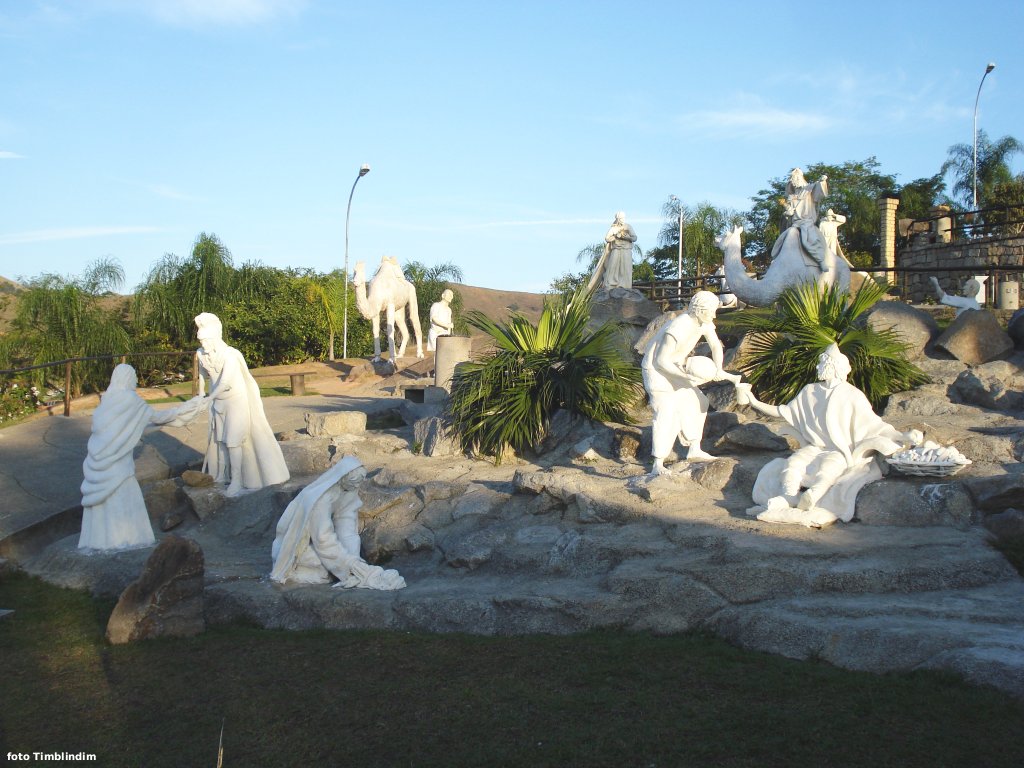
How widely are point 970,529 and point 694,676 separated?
321cm

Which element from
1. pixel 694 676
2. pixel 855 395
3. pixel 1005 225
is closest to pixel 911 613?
pixel 694 676

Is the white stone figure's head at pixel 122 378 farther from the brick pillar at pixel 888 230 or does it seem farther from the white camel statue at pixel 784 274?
the brick pillar at pixel 888 230

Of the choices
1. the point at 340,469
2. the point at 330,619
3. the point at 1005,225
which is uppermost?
the point at 1005,225

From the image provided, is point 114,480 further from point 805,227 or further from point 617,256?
point 617,256

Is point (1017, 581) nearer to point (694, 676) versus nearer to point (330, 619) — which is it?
point (694, 676)

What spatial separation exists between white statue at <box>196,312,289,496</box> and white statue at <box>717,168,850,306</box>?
7331 millimetres

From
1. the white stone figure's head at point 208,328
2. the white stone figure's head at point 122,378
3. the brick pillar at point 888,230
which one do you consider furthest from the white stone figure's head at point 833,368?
the brick pillar at point 888,230

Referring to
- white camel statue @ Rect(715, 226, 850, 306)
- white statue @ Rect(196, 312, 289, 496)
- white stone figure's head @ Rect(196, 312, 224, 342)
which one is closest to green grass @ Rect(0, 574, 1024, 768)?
white statue @ Rect(196, 312, 289, 496)

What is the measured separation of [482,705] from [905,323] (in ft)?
31.5

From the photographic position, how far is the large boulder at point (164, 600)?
687 centimetres

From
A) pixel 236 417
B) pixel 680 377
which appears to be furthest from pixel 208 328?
pixel 680 377

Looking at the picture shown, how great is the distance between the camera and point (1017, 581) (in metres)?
6.75

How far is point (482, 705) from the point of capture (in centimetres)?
539

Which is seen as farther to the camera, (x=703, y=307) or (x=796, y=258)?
(x=796, y=258)
